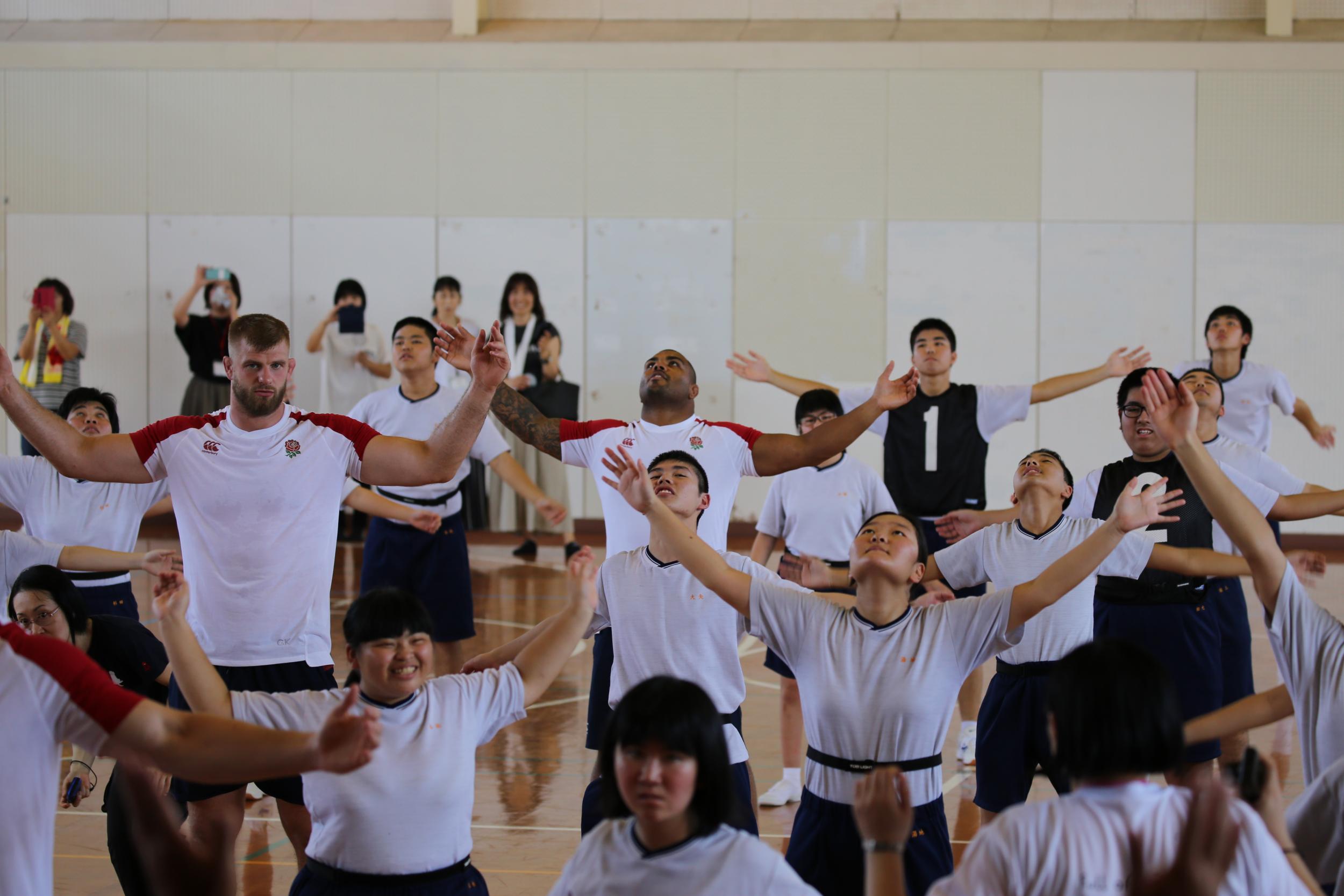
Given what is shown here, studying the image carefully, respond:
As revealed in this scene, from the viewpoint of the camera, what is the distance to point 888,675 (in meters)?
3.71

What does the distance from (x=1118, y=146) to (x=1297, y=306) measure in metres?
2.50

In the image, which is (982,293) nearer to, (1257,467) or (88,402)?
(1257,467)

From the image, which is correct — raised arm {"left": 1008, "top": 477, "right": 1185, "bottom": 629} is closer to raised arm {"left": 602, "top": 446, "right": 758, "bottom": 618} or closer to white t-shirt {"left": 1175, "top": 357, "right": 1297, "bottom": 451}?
raised arm {"left": 602, "top": 446, "right": 758, "bottom": 618}

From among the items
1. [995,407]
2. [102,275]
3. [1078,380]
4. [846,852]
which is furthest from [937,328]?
[102,275]

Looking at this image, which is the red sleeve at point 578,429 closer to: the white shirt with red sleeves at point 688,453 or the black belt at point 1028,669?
the white shirt with red sleeves at point 688,453

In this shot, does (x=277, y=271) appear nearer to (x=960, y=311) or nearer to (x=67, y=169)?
(x=67, y=169)

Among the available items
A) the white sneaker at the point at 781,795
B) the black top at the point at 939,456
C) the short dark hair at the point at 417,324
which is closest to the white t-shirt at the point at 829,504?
the black top at the point at 939,456

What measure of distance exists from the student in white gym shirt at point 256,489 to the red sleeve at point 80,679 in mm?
1558

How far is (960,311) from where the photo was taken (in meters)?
13.8

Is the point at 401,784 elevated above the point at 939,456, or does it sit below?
below

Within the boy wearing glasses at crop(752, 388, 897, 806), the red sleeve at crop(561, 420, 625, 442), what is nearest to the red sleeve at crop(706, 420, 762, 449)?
the red sleeve at crop(561, 420, 625, 442)

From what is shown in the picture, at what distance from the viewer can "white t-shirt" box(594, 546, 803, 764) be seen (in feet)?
14.5

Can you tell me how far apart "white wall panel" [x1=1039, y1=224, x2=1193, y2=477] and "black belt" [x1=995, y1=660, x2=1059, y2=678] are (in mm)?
9107

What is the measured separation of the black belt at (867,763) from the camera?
146 inches
